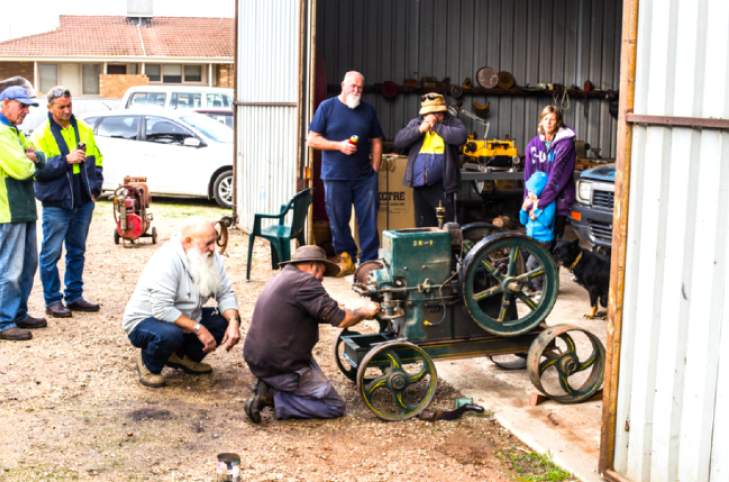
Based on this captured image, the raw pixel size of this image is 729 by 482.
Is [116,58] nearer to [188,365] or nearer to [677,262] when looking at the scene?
[188,365]

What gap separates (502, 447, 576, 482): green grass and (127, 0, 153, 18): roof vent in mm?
36427

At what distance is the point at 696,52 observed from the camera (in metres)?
3.28

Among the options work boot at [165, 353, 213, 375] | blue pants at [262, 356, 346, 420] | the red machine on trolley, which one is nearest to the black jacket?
work boot at [165, 353, 213, 375]

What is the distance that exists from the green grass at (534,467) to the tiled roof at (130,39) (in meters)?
29.8

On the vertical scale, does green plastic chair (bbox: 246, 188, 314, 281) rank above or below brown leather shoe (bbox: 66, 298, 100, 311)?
above

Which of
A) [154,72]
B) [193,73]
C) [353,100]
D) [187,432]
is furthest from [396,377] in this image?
[154,72]

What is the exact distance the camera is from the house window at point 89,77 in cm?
3341

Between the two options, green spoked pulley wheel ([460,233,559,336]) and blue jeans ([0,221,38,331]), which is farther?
blue jeans ([0,221,38,331])

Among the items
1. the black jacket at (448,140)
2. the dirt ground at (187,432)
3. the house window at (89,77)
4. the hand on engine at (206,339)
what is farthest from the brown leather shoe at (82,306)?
the house window at (89,77)

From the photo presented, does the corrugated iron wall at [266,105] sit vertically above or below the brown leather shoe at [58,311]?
above

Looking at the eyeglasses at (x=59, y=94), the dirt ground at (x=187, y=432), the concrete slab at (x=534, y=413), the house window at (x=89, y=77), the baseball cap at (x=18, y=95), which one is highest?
the house window at (x=89, y=77)

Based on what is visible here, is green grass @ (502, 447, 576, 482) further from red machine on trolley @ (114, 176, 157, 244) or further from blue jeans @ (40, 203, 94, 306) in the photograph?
red machine on trolley @ (114, 176, 157, 244)

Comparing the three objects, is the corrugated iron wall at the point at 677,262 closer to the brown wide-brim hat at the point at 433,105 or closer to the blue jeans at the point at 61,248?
the brown wide-brim hat at the point at 433,105

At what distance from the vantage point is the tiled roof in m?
32.8
